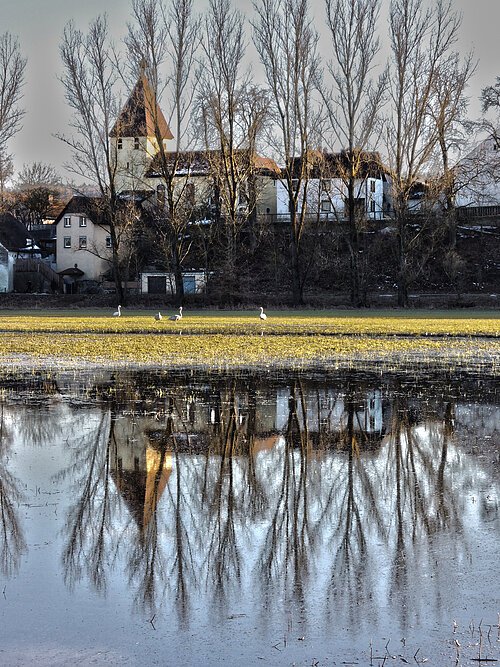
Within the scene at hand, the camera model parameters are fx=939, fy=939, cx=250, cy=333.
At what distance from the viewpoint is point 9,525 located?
7746mm

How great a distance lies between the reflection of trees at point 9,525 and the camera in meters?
6.82

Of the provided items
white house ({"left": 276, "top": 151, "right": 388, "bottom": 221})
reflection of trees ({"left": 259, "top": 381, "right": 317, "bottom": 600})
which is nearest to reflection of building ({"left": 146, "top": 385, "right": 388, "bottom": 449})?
reflection of trees ({"left": 259, "top": 381, "right": 317, "bottom": 600})

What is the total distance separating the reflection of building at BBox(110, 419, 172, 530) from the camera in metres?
8.36

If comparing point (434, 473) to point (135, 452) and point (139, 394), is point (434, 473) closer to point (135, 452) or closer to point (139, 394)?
point (135, 452)

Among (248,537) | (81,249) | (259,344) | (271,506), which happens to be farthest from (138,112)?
(248,537)

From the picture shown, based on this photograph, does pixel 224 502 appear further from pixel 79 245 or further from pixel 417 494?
pixel 79 245

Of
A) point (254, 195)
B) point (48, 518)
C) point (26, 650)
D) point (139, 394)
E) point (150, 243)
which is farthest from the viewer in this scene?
point (150, 243)

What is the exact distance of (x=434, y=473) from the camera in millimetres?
9719

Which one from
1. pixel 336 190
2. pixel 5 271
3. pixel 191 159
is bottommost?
pixel 5 271

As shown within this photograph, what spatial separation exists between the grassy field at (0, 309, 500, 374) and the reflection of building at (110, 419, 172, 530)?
942 centimetres

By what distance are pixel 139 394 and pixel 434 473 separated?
716 cm

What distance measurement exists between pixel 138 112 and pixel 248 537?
199 ft

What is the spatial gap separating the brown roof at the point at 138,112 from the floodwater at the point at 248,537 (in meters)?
49.1

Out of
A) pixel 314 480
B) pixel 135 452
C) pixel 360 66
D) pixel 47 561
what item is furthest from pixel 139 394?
pixel 360 66
